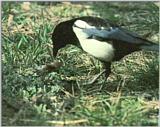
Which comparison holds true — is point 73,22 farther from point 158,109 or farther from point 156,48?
point 158,109

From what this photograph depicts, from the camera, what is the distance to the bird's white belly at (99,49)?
3879mm

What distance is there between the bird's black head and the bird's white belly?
0.56ft

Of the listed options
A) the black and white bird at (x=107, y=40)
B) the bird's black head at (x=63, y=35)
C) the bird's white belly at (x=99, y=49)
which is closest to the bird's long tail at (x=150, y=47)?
the black and white bird at (x=107, y=40)

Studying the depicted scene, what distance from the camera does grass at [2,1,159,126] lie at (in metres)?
3.46

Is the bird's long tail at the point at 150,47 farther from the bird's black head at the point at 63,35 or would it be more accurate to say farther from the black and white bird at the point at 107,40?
the bird's black head at the point at 63,35

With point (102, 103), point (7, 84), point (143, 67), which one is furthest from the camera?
point (143, 67)

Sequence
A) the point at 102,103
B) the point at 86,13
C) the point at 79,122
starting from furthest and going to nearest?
the point at 86,13 → the point at 102,103 → the point at 79,122

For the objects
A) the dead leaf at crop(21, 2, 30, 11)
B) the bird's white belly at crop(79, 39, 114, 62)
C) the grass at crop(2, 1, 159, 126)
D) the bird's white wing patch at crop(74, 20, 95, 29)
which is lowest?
the grass at crop(2, 1, 159, 126)

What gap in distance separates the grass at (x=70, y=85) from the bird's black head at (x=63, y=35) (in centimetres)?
19

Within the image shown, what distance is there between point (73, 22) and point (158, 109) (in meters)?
0.88

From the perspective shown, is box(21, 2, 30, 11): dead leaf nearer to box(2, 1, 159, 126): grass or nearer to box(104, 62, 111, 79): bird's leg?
box(2, 1, 159, 126): grass

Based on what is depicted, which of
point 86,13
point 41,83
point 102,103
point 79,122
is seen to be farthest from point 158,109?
point 86,13

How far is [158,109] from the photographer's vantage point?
3748 millimetres

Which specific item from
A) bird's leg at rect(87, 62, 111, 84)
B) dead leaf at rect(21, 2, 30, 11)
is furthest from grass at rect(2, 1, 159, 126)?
dead leaf at rect(21, 2, 30, 11)
